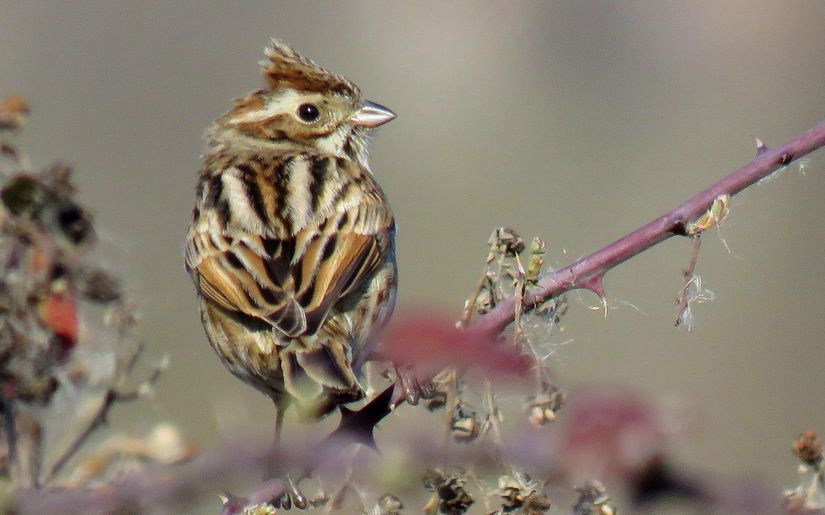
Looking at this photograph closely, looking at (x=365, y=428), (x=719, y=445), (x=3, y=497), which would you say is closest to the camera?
(x=3, y=497)

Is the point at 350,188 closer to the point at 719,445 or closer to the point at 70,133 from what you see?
the point at 719,445

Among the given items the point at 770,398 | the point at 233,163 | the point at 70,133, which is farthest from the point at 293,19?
the point at 233,163

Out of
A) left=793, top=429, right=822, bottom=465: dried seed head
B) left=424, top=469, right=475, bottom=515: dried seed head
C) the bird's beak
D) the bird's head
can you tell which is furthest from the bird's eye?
left=793, top=429, right=822, bottom=465: dried seed head

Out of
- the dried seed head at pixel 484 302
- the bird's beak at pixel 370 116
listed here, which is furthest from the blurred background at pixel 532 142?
the dried seed head at pixel 484 302

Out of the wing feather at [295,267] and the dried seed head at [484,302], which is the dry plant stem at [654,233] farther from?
the wing feather at [295,267]

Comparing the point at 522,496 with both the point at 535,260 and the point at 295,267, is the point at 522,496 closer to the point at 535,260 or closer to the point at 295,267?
the point at 535,260
